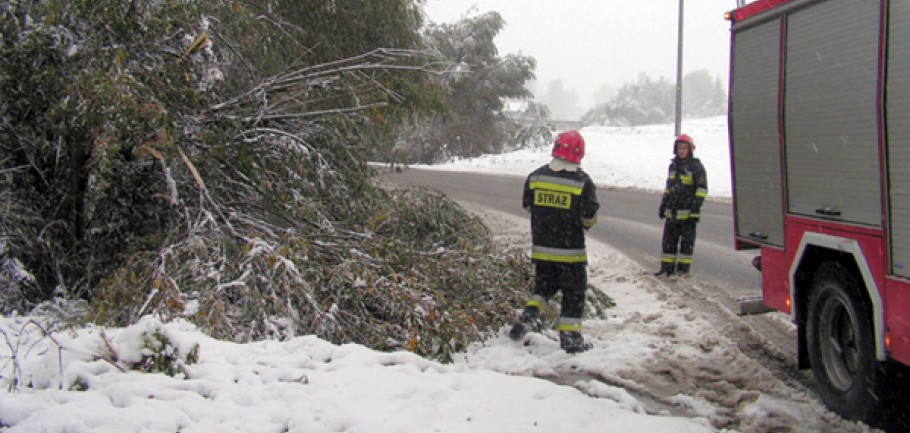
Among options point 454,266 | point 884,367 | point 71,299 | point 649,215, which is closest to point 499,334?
point 454,266

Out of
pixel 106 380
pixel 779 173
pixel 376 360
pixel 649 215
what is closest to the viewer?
pixel 106 380

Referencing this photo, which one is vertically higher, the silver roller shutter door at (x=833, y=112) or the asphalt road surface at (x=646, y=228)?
the silver roller shutter door at (x=833, y=112)

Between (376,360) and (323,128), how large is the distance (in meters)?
3.63

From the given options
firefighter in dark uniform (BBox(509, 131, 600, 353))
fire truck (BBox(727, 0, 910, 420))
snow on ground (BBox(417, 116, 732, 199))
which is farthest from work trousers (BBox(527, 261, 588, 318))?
snow on ground (BBox(417, 116, 732, 199))

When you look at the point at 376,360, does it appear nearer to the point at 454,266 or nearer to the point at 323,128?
the point at 454,266

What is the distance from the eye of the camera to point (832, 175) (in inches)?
162

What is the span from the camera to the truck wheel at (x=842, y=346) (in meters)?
3.80

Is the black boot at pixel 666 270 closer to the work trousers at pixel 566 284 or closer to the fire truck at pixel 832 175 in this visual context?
the fire truck at pixel 832 175

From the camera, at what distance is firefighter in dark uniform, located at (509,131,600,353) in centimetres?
545

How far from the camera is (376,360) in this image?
4.41 m

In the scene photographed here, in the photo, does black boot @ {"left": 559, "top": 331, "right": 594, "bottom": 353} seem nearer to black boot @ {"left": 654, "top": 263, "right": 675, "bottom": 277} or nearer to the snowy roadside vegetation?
the snowy roadside vegetation

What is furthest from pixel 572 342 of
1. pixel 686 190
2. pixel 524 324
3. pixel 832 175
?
pixel 686 190

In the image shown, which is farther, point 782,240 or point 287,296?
point 287,296

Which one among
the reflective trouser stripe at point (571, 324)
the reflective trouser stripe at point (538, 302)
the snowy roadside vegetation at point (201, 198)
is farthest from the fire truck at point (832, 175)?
the snowy roadside vegetation at point (201, 198)
